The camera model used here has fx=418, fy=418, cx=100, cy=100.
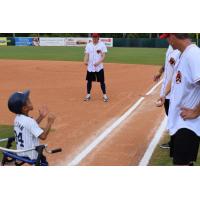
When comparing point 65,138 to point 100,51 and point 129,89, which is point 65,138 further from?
point 129,89

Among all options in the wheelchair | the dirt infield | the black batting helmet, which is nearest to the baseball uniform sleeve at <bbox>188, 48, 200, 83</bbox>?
the wheelchair

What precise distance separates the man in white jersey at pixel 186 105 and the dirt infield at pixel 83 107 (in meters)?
2.25

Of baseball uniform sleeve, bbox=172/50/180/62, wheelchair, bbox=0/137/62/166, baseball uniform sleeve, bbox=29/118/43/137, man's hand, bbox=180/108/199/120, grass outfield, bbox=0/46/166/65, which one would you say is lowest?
grass outfield, bbox=0/46/166/65

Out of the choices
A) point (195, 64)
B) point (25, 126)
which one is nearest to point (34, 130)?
point (25, 126)

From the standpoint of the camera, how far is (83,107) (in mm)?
11703

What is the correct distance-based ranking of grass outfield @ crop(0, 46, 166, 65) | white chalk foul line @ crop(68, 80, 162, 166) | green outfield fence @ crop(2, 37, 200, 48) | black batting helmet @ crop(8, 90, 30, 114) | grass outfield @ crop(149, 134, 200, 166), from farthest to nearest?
green outfield fence @ crop(2, 37, 200, 48)
grass outfield @ crop(0, 46, 166, 65)
white chalk foul line @ crop(68, 80, 162, 166)
grass outfield @ crop(149, 134, 200, 166)
black batting helmet @ crop(8, 90, 30, 114)

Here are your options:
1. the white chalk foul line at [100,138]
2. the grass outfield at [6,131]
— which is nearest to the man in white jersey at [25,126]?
the white chalk foul line at [100,138]

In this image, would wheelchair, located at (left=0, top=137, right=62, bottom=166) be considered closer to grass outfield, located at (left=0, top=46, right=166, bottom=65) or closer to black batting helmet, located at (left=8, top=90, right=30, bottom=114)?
black batting helmet, located at (left=8, top=90, right=30, bottom=114)

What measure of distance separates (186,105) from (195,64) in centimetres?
46

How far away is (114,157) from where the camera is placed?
6914mm

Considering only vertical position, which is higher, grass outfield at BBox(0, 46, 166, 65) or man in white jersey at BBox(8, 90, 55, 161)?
man in white jersey at BBox(8, 90, 55, 161)

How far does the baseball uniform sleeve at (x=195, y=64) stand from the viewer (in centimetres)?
429

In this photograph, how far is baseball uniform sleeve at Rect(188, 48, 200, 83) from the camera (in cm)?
429

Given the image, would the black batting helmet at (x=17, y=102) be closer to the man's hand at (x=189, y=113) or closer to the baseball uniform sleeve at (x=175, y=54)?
the man's hand at (x=189, y=113)
